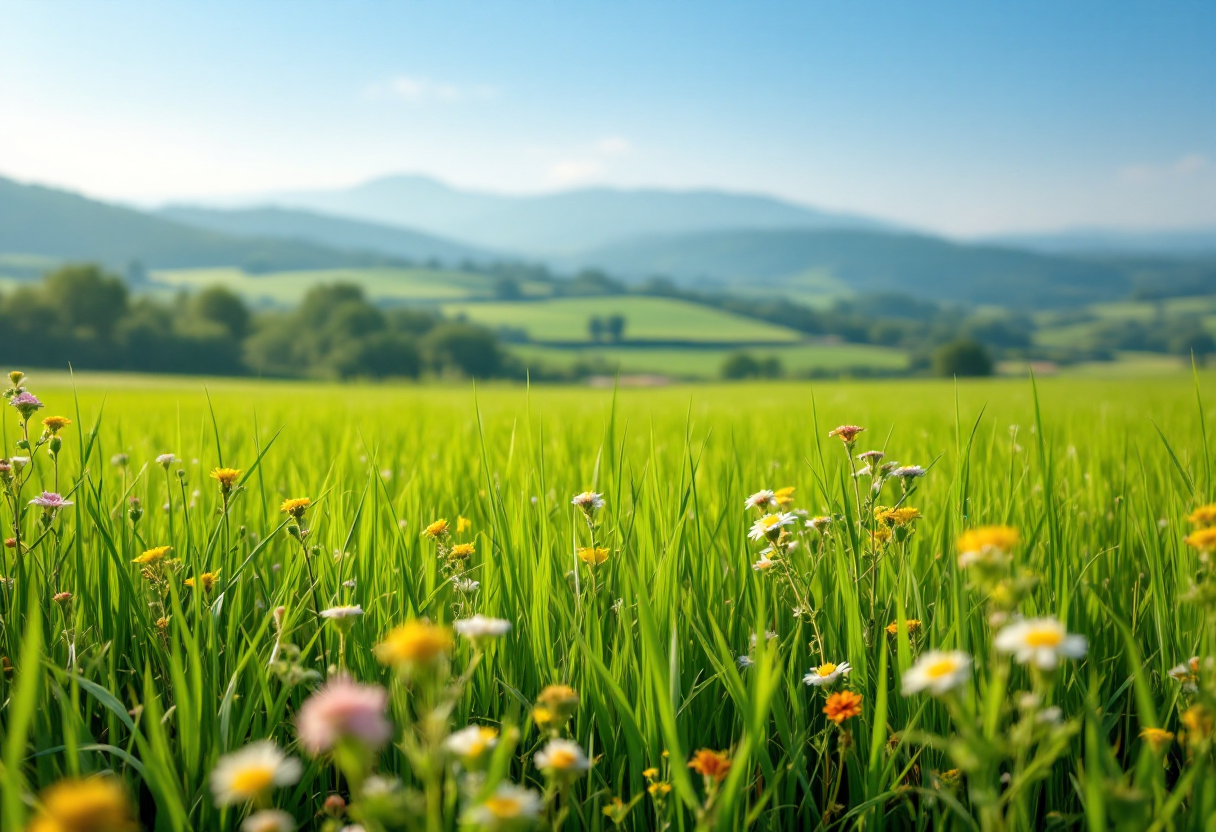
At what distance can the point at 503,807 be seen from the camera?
74 cm

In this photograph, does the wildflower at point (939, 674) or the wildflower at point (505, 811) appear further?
the wildflower at point (939, 674)

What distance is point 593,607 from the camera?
5.46ft

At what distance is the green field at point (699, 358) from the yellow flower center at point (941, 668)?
71.6 meters

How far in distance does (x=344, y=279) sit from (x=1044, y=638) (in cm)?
12177

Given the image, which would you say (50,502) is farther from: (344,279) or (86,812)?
(344,279)

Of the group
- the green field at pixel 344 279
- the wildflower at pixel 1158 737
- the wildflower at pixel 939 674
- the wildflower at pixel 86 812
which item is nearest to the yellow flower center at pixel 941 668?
the wildflower at pixel 939 674

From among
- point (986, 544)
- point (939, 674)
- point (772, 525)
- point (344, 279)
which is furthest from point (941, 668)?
point (344, 279)

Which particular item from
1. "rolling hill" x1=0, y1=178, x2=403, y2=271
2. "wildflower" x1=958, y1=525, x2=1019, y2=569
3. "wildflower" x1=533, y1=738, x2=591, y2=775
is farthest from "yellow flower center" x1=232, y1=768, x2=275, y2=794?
"rolling hill" x1=0, y1=178, x2=403, y2=271

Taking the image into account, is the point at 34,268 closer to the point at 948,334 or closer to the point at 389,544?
the point at 948,334

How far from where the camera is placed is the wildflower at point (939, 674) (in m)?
0.82

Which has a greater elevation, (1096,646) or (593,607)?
(593,607)

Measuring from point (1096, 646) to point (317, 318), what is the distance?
3633 inches

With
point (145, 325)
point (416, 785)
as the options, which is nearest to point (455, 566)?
point (416, 785)

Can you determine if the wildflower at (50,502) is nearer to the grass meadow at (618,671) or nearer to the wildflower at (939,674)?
the grass meadow at (618,671)
